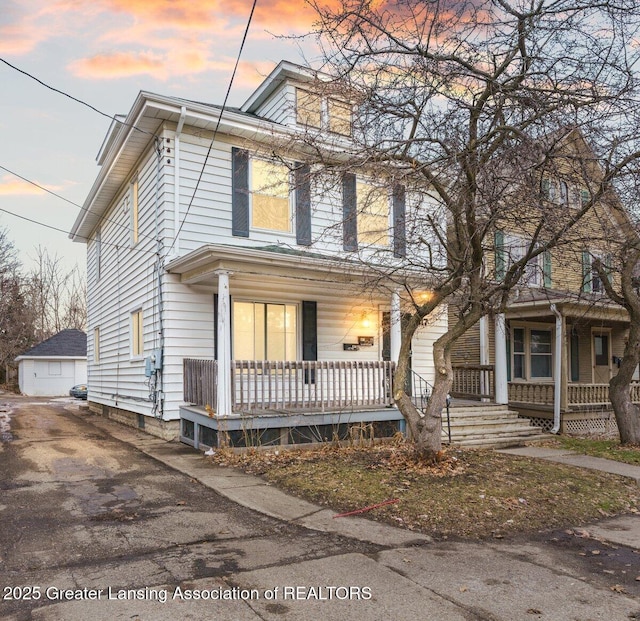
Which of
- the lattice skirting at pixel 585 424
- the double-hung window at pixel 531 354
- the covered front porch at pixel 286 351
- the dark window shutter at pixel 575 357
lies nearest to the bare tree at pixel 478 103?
the covered front porch at pixel 286 351

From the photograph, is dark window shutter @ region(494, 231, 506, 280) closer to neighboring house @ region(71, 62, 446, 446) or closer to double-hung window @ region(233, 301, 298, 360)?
neighboring house @ region(71, 62, 446, 446)

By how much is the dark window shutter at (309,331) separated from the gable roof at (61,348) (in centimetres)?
2502

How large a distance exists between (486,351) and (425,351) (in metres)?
2.93

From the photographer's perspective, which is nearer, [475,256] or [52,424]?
[475,256]

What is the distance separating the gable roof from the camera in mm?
32906

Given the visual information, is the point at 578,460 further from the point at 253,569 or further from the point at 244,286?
the point at 253,569

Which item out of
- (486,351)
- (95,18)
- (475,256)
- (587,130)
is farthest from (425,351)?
(95,18)

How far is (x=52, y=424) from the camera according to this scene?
567 inches

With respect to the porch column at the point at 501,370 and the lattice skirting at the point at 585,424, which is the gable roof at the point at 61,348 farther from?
the lattice skirting at the point at 585,424

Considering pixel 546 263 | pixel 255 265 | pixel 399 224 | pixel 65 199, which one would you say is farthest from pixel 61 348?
pixel 399 224

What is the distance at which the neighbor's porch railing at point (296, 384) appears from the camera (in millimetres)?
9555

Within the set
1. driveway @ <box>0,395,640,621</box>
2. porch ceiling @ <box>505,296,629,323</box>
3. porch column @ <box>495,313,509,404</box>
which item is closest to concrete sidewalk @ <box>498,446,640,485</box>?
porch column @ <box>495,313,509,404</box>

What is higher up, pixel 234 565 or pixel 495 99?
pixel 495 99

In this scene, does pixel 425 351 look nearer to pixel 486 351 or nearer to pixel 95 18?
pixel 486 351
